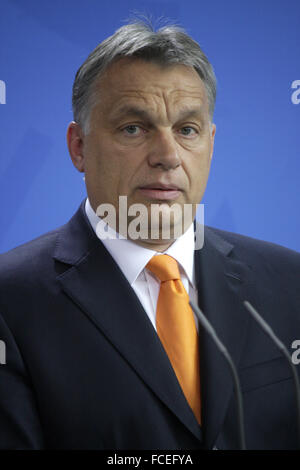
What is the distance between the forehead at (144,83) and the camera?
1444mm

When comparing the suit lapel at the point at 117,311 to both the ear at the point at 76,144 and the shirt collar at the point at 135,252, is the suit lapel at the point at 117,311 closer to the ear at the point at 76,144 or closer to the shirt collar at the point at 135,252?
the shirt collar at the point at 135,252

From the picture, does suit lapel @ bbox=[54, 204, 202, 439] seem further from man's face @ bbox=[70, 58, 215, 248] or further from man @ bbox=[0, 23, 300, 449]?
man's face @ bbox=[70, 58, 215, 248]

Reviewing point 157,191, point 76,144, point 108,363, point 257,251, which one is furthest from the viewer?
point 257,251

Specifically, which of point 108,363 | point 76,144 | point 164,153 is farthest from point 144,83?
point 108,363

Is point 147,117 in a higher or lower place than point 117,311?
higher

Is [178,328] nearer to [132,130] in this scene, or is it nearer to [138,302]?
[138,302]

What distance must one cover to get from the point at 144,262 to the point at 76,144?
1.33 feet

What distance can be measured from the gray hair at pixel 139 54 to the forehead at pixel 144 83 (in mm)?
18

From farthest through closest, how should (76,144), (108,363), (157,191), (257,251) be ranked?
(257,251)
(76,144)
(157,191)
(108,363)

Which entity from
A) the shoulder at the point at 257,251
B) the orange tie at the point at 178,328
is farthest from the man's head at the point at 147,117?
the shoulder at the point at 257,251

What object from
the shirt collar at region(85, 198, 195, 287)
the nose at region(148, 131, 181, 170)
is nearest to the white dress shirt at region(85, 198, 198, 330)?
the shirt collar at region(85, 198, 195, 287)

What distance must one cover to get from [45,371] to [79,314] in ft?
0.51

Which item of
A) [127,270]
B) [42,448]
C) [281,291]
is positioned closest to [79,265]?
[127,270]

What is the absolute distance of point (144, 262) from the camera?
1.49 meters
